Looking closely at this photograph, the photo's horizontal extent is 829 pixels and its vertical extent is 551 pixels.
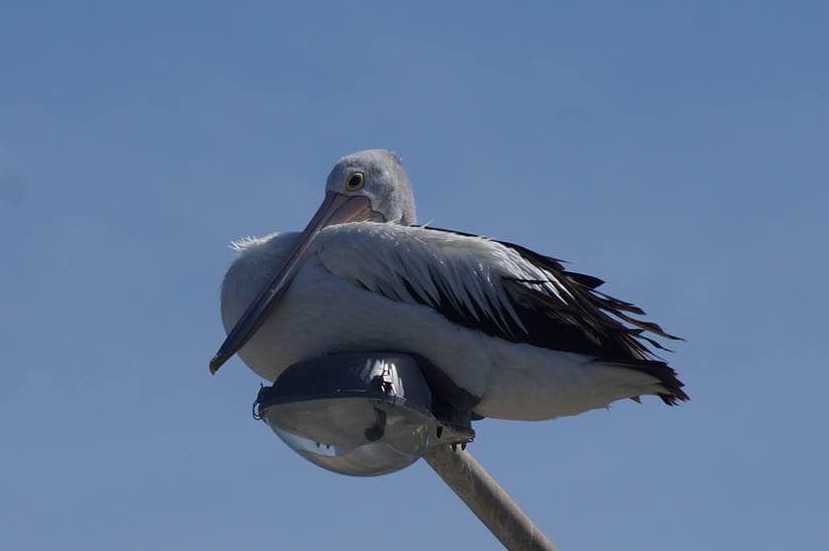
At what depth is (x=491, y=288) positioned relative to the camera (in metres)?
5.29

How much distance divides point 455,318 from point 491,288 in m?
0.25

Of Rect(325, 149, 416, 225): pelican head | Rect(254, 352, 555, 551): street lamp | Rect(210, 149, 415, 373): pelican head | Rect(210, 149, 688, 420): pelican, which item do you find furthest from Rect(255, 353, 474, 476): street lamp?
Rect(325, 149, 416, 225): pelican head

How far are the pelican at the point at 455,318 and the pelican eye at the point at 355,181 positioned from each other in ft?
2.20

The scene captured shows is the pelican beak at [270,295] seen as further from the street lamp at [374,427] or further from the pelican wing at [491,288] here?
the street lamp at [374,427]

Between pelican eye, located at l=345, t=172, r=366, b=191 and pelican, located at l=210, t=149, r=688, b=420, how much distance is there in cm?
67

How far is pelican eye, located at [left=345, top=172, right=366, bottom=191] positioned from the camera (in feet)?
20.5

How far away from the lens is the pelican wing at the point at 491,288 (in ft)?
17.0

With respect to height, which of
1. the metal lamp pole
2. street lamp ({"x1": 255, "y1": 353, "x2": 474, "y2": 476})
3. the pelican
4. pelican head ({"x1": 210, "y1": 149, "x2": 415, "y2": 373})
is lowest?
the metal lamp pole

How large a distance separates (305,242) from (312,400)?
158 cm

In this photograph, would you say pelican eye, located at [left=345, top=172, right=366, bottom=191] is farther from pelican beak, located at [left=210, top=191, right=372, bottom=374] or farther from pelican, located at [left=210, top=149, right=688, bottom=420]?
pelican, located at [left=210, top=149, right=688, bottom=420]

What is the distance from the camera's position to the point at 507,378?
5.04m

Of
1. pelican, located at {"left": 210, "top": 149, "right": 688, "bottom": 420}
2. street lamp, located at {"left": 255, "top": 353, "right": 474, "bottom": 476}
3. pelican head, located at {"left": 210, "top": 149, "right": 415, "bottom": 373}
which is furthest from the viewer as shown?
pelican head, located at {"left": 210, "top": 149, "right": 415, "bottom": 373}

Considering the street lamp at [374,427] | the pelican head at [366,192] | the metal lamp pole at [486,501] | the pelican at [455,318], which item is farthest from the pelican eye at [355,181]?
the metal lamp pole at [486,501]

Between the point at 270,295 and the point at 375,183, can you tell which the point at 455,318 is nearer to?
the point at 270,295
